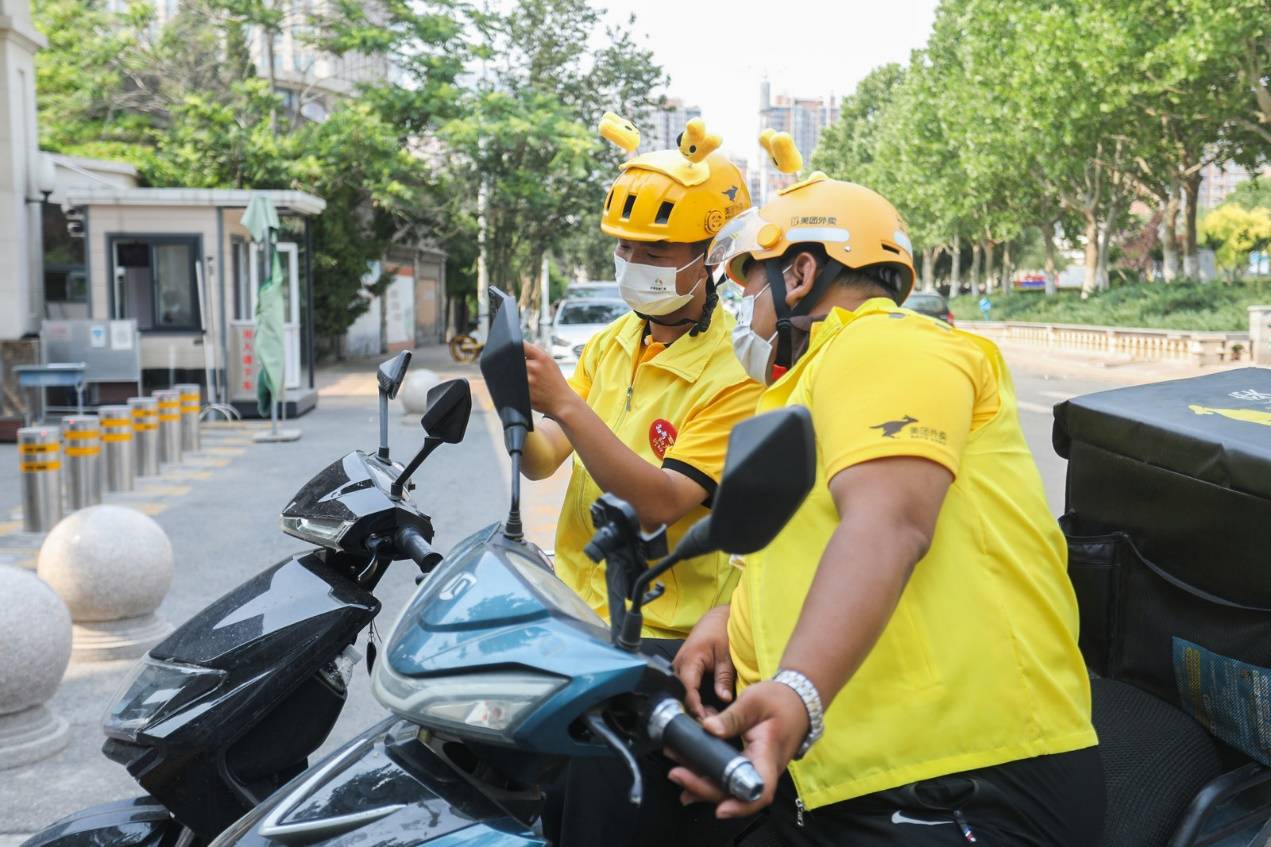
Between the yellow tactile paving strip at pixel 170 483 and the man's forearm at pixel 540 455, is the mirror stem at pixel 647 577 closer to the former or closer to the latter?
the man's forearm at pixel 540 455

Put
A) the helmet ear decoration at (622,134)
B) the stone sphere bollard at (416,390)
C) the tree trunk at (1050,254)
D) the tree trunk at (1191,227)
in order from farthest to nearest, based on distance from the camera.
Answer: the tree trunk at (1050,254) < the tree trunk at (1191,227) < the stone sphere bollard at (416,390) < the helmet ear decoration at (622,134)

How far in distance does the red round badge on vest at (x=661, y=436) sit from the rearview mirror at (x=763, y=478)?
3.96 feet

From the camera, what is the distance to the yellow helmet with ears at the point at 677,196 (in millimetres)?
2740

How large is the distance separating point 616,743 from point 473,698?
196 millimetres

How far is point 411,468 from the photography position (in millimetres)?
2318

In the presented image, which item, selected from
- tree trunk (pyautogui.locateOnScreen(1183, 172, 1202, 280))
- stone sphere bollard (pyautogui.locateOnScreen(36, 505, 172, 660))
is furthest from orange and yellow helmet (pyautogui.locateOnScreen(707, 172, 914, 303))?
tree trunk (pyautogui.locateOnScreen(1183, 172, 1202, 280))

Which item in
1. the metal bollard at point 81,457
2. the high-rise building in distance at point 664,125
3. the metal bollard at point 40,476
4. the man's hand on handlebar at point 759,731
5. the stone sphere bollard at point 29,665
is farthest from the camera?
the high-rise building in distance at point 664,125

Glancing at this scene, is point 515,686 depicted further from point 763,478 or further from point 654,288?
point 654,288

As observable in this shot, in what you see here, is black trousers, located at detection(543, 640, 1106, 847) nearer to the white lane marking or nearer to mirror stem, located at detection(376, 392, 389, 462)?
mirror stem, located at detection(376, 392, 389, 462)

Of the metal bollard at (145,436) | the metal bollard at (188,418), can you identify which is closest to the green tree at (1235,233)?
the metal bollard at (188,418)

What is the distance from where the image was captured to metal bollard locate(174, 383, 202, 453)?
46.3 ft

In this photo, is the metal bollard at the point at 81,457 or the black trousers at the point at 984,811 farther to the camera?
the metal bollard at the point at 81,457

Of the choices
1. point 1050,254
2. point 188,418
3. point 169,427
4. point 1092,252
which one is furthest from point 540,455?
point 1050,254

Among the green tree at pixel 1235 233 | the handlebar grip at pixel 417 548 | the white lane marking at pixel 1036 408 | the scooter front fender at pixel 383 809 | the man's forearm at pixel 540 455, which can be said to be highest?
the green tree at pixel 1235 233
